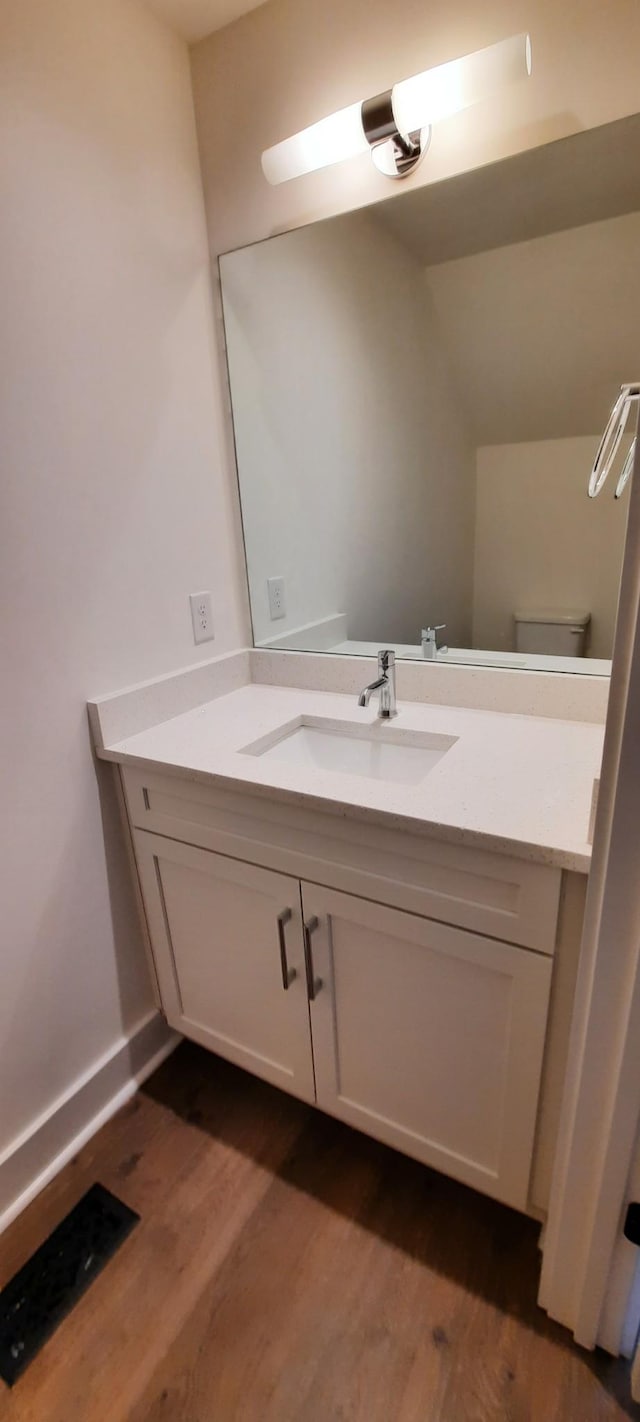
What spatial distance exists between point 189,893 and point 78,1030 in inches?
15.6

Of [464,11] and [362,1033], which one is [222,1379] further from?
[464,11]

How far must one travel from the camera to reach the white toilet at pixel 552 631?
125cm

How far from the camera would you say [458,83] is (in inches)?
37.7

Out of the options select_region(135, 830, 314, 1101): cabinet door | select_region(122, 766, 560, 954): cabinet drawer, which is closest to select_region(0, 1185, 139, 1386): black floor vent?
select_region(135, 830, 314, 1101): cabinet door

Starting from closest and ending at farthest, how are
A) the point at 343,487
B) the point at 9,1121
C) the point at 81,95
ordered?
the point at 81,95, the point at 9,1121, the point at 343,487

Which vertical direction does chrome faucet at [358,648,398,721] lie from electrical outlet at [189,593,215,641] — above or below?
below

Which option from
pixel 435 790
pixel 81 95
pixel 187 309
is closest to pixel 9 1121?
pixel 435 790

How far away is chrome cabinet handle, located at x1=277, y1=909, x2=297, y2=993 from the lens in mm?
1057

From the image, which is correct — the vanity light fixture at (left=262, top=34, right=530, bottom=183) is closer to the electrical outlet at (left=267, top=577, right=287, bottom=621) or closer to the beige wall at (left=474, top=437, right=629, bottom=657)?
the beige wall at (left=474, top=437, right=629, bottom=657)

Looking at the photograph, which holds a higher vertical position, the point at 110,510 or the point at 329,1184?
the point at 110,510

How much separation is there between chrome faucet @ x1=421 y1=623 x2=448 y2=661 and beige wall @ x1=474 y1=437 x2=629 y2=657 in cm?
9

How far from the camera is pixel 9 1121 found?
1152 millimetres

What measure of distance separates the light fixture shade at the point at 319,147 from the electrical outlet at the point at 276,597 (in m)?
0.81

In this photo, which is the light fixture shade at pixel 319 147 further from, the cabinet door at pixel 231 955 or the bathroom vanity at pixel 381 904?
the cabinet door at pixel 231 955
